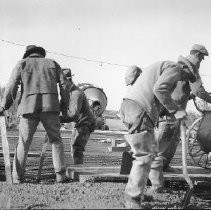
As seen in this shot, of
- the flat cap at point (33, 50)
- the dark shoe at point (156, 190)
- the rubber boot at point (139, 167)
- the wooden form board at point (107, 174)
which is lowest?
the wooden form board at point (107, 174)

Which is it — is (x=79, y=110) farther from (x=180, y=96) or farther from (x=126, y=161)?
(x=126, y=161)

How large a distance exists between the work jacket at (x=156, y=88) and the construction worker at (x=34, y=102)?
1657 mm

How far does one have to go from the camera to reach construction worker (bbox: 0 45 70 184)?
20.2ft

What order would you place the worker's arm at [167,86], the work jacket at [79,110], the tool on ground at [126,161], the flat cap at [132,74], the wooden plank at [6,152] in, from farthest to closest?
the work jacket at [79,110]
the flat cap at [132,74]
the wooden plank at [6,152]
the tool on ground at [126,161]
the worker's arm at [167,86]

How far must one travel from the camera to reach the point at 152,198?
514cm

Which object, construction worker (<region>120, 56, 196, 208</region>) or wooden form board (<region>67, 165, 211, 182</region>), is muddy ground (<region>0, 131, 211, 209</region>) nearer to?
wooden form board (<region>67, 165, 211, 182</region>)

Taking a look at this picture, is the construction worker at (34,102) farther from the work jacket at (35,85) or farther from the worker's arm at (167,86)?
the worker's arm at (167,86)

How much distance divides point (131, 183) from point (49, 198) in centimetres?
114

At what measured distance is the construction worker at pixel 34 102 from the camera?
243 inches

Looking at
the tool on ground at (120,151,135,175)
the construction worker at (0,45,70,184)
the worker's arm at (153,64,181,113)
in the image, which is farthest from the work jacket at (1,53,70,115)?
the worker's arm at (153,64,181,113)

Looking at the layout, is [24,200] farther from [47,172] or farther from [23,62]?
[47,172]

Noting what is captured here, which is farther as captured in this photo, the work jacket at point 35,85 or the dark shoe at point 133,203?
the work jacket at point 35,85

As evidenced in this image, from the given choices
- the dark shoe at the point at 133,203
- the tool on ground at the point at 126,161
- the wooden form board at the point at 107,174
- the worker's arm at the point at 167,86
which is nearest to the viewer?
the dark shoe at the point at 133,203

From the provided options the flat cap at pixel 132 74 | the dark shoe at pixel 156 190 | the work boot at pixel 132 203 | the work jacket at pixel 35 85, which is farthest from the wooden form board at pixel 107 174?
the work boot at pixel 132 203
